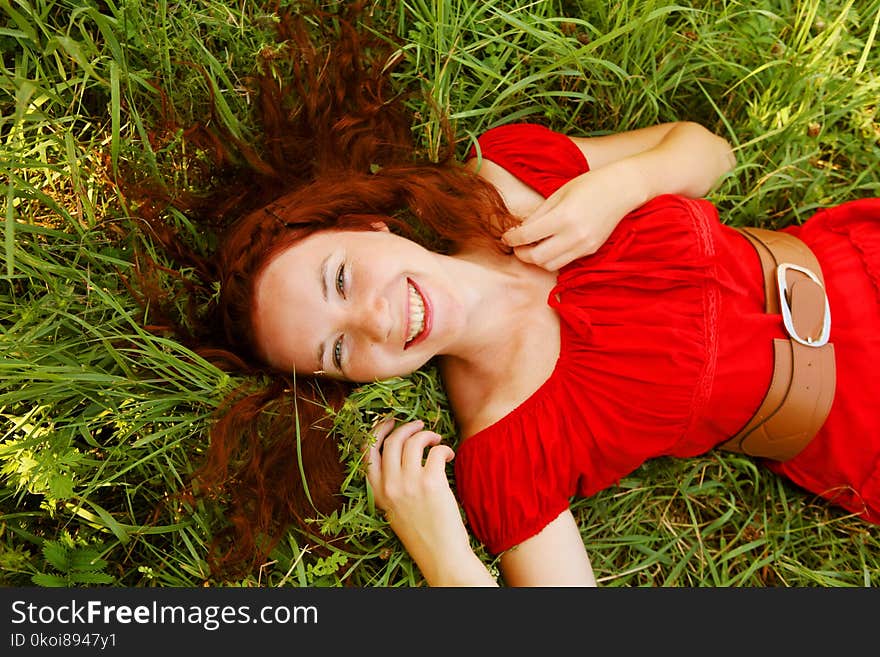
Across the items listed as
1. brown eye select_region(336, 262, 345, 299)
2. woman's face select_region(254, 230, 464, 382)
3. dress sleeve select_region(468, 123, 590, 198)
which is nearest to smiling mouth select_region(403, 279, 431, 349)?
woman's face select_region(254, 230, 464, 382)

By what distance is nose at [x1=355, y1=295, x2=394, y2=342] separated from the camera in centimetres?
221

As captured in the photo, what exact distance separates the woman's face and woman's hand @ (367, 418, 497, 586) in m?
0.28

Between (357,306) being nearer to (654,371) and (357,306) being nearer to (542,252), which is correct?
(542,252)

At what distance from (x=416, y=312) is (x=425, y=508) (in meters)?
0.64

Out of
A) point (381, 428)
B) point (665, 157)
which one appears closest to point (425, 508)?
point (381, 428)

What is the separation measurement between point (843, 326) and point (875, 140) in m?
0.96

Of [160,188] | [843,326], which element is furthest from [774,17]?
[160,188]

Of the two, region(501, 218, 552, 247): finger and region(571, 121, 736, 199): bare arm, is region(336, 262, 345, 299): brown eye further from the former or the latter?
region(571, 121, 736, 199): bare arm

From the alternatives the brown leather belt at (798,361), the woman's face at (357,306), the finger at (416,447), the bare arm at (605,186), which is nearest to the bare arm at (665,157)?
the bare arm at (605,186)

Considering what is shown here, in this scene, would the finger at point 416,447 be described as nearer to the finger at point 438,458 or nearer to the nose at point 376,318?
the finger at point 438,458

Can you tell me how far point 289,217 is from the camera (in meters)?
2.51

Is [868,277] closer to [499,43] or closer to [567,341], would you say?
[567,341]

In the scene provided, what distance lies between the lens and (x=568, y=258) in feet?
8.11

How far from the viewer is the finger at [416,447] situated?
239cm
